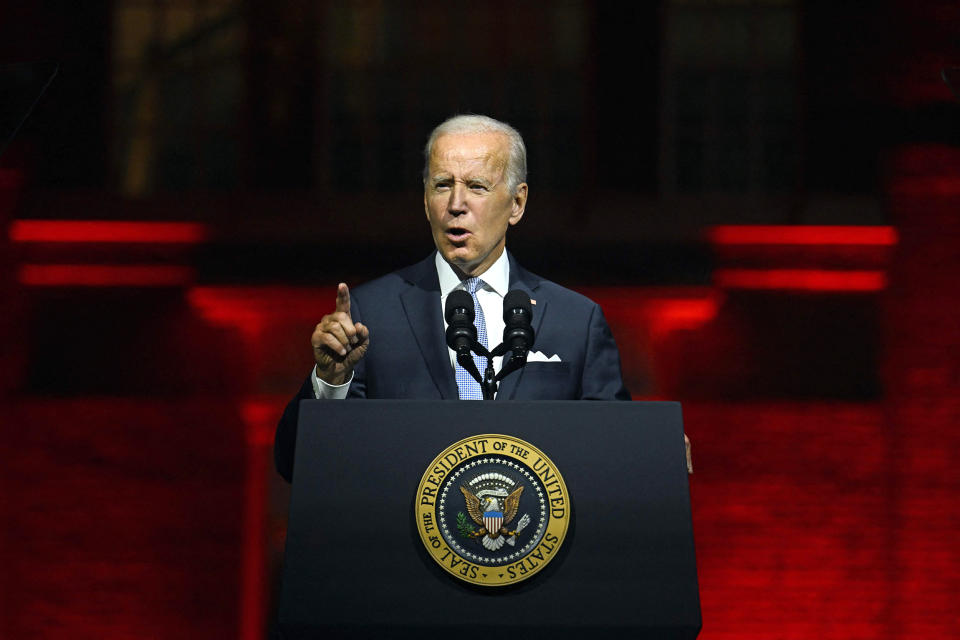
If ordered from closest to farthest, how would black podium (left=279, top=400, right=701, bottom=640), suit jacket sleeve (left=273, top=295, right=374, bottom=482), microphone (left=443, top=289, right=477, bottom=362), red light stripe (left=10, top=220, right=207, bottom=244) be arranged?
black podium (left=279, top=400, right=701, bottom=640) → microphone (left=443, top=289, right=477, bottom=362) → suit jacket sleeve (left=273, top=295, right=374, bottom=482) → red light stripe (left=10, top=220, right=207, bottom=244)

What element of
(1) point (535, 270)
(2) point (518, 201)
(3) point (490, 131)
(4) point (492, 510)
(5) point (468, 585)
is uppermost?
(3) point (490, 131)

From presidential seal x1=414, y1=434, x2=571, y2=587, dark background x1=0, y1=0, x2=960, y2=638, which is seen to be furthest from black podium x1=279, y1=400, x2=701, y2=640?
dark background x1=0, y1=0, x2=960, y2=638

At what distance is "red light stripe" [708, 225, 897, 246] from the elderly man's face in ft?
7.08

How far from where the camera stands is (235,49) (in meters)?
4.71

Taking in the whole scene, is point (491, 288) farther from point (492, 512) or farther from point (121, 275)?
point (121, 275)

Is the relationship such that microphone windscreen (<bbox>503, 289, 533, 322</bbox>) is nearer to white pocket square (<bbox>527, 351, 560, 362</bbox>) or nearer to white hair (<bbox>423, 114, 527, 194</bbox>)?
white pocket square (<bbox>527, 351, 560, 362</bbox>)

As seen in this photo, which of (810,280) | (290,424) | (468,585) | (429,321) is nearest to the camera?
(468,585)

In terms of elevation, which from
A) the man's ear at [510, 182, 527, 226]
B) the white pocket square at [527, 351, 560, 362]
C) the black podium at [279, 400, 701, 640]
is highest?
the man's ear at [510, 182, 527, 226]

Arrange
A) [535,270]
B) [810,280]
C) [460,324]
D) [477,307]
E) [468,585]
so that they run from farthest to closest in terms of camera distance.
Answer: [810,280], [535,270], [477,307], [460,324], [468,585]

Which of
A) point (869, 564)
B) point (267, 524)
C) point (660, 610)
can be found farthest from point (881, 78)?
point (660, 610)

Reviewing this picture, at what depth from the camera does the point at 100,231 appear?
4.55 metres

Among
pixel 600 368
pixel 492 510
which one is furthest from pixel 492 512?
pixel 600 368

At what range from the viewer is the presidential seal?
1789mm

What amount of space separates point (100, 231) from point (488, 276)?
2.51 m
